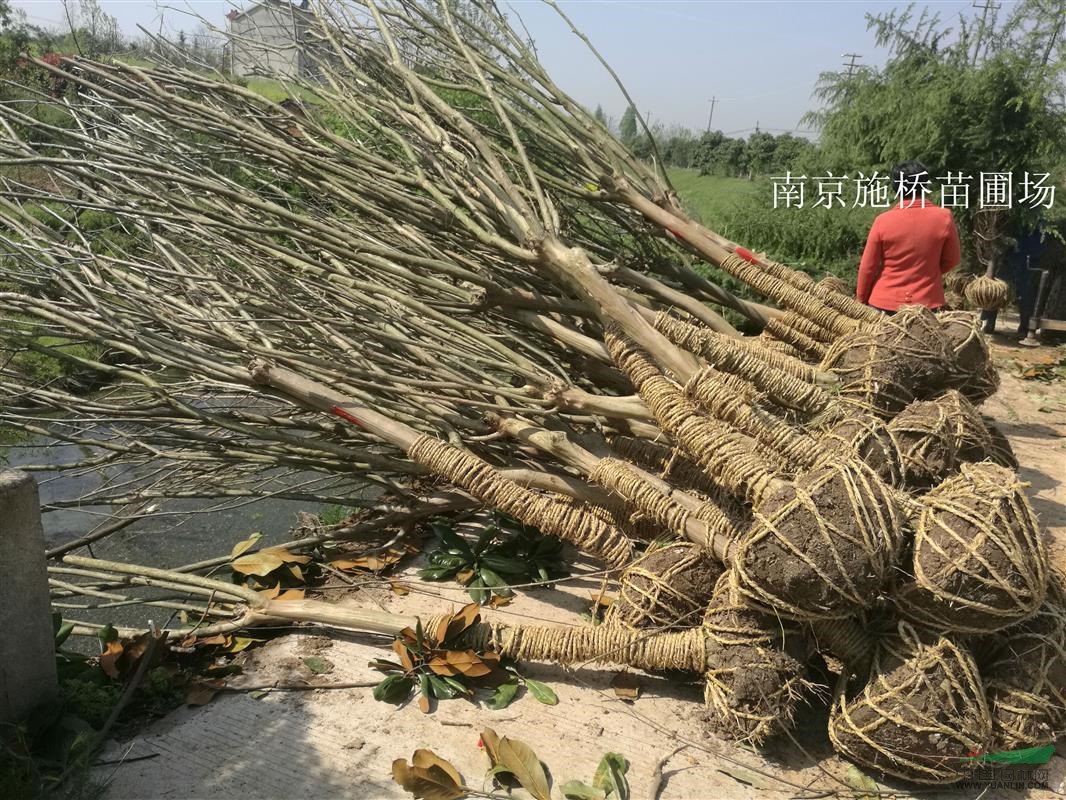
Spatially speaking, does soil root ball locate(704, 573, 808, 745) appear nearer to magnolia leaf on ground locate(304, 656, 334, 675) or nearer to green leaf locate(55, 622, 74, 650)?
magnolia leaf on ground locate(304, 656, 334, 675)

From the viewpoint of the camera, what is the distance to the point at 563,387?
2.53 meters

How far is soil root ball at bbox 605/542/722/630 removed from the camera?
210cm

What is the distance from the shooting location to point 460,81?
385cm

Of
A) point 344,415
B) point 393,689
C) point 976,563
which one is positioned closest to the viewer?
point 976,563

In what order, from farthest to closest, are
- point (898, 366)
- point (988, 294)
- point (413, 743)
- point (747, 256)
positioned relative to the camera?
point (988, 294)
point (747, 256)
point (898, 366)
point (413, 743)

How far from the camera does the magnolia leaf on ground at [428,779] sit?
1657mm

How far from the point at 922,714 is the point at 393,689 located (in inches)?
54.4

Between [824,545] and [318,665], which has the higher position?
[824,545]

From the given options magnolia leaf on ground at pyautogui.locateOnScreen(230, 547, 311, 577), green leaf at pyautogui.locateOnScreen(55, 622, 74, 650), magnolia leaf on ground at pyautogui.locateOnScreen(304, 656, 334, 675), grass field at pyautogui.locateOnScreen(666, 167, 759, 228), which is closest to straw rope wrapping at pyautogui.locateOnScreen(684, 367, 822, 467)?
magnolia leaf on ground at pyautogui.locateOnScreen(304, 656, 334, 675)

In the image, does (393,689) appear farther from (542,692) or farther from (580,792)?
(580,792)

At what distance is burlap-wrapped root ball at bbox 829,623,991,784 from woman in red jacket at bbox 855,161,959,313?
7.15 feet

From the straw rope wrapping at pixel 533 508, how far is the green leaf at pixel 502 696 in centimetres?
50

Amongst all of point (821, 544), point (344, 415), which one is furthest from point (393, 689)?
point (821, 544)

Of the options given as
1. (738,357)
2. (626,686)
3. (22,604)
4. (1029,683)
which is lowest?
(626,686)
